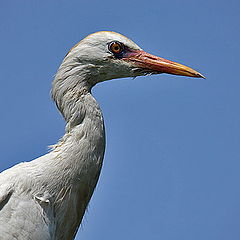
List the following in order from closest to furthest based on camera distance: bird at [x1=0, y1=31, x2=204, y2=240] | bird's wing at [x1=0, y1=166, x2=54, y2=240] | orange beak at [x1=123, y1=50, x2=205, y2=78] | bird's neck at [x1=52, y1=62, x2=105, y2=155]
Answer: bird's wing at [x1=0, y1=166, x2=54, y2=240], bird at [x1=0, y1=31, x2=204, y2=240], bird's neck at [x1=52, y1=62, x2=105, y2=155], orange beak at [x1=123, y1=50, x2=205, y2=78]

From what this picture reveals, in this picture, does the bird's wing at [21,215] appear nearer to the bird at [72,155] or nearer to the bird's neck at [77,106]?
the bird at [72,155]

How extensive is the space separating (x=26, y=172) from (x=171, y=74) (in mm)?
2230

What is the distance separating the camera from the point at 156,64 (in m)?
7.53

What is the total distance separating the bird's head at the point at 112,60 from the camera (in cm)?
727

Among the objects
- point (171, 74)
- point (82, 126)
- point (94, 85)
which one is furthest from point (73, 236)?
point (171, 74)

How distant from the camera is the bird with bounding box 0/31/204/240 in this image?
6449mm

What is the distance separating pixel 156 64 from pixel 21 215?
2598 millimetres

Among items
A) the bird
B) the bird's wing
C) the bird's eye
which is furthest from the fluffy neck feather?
the bird's wing

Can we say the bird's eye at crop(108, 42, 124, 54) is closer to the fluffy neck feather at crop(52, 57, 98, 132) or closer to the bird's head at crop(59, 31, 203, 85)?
the bird's head at crop(59, 31, 203, 85)

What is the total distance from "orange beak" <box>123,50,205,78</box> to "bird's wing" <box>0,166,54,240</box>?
7.10ft

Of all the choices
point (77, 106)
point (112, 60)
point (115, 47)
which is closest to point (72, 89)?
point (77, 106)

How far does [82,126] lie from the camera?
7.05 m

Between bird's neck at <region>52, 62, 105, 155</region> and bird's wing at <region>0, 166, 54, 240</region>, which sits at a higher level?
bird's neck at <region>52, 62, 105, 155</region>

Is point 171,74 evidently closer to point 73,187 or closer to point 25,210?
point 73,187
